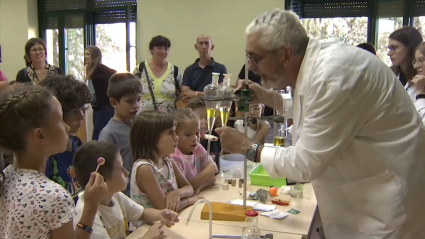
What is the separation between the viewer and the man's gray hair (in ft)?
4.81

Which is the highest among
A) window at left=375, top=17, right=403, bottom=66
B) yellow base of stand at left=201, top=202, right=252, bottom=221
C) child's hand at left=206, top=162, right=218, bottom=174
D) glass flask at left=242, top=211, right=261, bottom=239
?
window at left=375, top=17, right=403, bottom=66

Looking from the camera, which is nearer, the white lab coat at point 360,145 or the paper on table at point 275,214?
the white lab coat at point 360,145

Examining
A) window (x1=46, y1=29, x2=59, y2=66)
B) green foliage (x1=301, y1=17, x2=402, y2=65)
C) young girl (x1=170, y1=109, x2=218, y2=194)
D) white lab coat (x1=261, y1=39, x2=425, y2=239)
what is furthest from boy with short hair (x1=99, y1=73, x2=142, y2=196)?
window (x1=46, y1=29, x2=59, y2=66)

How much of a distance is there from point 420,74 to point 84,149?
199 centimetres

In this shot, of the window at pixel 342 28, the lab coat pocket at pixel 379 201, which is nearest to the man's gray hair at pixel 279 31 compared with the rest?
the lab coat pocket at pixel 379 201

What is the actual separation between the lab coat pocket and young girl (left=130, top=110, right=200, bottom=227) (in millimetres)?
883

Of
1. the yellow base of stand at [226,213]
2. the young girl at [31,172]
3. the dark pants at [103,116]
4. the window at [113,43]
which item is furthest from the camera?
the window at [113,43]

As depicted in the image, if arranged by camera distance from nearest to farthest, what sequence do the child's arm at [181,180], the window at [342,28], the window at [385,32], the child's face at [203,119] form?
the child's arm at [181,180] → the child's face at [203,119] → the window at [385,32] → the window at [342,28]

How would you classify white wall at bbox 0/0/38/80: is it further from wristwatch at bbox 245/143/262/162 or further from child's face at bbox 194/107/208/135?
wristwatch at bbox 245/143/262/162

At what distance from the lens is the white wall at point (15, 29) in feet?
23.6

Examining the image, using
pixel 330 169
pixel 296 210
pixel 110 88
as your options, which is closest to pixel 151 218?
pixel 296 210

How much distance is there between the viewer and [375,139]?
1.42 m

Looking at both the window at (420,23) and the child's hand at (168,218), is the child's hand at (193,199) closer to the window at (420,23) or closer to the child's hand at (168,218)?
the child's hand at (168,218)

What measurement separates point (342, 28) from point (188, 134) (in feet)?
12.9
